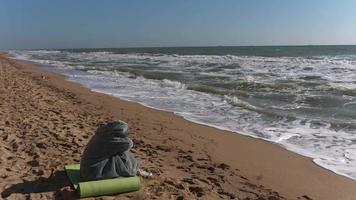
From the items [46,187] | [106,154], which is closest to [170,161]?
[106,154]

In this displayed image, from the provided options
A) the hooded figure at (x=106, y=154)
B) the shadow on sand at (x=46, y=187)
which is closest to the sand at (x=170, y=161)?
the shadow on sand at (x=46, y=187)

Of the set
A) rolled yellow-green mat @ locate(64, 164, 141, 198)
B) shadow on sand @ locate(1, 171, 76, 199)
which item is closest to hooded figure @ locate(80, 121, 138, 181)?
rolled yellow-green mat @ locate(64, 164, 141, 198)

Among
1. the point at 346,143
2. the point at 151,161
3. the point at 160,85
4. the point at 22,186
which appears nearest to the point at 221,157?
the point at 151,161

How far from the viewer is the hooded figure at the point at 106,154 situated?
467cm

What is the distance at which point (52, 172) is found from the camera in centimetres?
514

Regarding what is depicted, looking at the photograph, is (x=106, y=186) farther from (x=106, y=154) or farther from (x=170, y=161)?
(x=170, y=161)

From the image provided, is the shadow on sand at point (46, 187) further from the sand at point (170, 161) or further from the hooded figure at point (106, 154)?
the hooded figure at point (106, 154)

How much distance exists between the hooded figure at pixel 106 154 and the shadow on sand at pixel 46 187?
0.27 m

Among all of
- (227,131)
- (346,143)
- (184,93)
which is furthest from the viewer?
(184,93)

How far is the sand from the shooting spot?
482 cm

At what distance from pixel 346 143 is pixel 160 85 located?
431 inches

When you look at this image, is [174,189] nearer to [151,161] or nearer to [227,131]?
[151,161]

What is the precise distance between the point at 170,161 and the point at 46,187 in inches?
76.5

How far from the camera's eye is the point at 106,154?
15.5 ft
